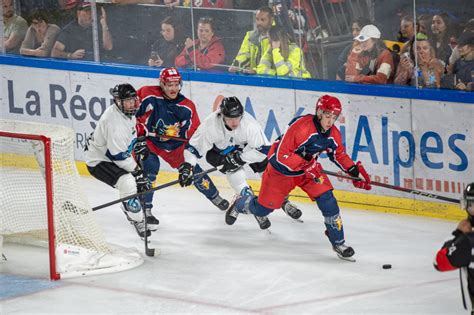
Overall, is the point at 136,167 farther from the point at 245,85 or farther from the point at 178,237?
the point at 245,85

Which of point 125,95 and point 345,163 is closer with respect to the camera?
point 345,163

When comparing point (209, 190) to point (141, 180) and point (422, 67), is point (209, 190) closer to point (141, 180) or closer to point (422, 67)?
point (141, 180)

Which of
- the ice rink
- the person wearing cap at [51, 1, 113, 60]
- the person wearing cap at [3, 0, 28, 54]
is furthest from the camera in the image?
the person wearing cap at [3, 0, 28, 54]

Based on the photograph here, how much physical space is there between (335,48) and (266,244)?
167 centimetres

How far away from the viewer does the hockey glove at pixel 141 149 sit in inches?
319

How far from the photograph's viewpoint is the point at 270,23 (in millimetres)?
9141

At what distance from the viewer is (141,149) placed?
8.11 m

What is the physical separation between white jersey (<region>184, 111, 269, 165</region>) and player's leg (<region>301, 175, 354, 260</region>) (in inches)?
28.8

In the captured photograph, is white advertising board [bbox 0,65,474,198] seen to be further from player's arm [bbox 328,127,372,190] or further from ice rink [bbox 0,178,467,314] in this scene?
player's arm [bbox 328,127,372,190]

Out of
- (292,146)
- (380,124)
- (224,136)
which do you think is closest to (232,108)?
(224,136)

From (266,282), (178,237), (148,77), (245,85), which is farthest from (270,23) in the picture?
(266,282)

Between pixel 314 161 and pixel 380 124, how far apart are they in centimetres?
127

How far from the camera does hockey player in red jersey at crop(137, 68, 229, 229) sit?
8320 millimetres

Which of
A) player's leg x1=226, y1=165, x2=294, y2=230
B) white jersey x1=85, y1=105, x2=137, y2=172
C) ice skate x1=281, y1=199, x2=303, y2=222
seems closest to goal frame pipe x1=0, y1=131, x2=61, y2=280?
white jersey x1=85, y1=105, x2=137, y2=172
